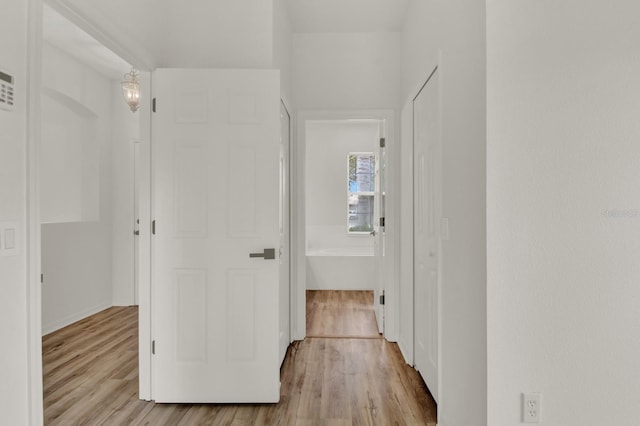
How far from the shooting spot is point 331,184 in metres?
6.59

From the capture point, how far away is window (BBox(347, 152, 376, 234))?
6.58 m

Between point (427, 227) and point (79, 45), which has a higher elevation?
point (79, 45)

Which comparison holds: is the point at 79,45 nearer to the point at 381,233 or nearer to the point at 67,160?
the point at 67,160

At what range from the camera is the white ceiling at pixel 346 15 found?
3111mm

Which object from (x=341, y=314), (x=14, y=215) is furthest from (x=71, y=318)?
(x=14, y=215)

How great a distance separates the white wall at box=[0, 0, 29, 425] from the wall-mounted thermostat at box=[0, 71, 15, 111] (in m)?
0.02

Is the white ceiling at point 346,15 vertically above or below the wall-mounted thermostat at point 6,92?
above

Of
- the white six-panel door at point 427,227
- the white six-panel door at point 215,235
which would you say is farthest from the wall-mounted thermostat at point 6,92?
the white six-panel door at point 427,227

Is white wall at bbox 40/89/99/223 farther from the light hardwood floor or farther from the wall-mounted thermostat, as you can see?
the wall-mounted thermostat

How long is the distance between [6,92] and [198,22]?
1480 mm

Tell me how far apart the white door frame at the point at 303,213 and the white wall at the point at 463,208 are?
4.19 ft

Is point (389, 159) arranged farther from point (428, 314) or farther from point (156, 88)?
point (156, 88)
